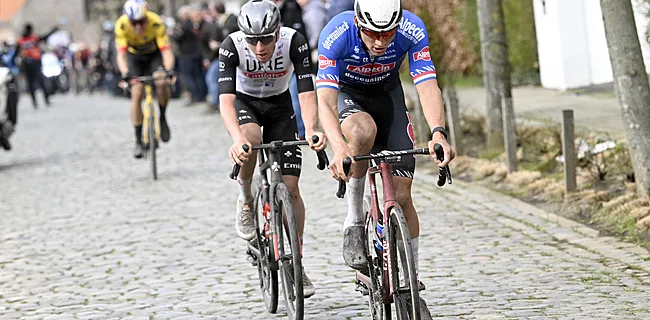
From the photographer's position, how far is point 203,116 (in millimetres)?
24891

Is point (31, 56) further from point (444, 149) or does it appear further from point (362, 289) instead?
point (444, 149)

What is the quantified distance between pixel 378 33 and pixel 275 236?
63.2 inches

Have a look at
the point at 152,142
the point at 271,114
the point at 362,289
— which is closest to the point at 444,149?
the point at 362,289

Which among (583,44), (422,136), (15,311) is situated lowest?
(15,311)

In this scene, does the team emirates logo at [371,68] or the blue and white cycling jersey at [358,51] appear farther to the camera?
the team emirates logo at [371,68]

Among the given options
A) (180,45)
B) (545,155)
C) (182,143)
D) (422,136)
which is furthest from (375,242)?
(180,45)

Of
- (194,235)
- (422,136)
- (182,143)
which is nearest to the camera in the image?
(194,235)

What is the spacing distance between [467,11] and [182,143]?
264 inches

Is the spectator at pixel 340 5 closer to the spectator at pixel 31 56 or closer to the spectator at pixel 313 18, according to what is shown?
the spectator at pixel 313 18

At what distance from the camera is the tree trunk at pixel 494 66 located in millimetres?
13344

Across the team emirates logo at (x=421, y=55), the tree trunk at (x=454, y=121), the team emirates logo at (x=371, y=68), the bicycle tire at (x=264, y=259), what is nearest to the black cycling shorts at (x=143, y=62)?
the tree trunk at (x=454, y=121)

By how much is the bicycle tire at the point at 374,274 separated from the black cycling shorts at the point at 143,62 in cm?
917

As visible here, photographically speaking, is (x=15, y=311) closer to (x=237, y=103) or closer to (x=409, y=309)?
(x=237, y=103)

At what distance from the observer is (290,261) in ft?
23.0
